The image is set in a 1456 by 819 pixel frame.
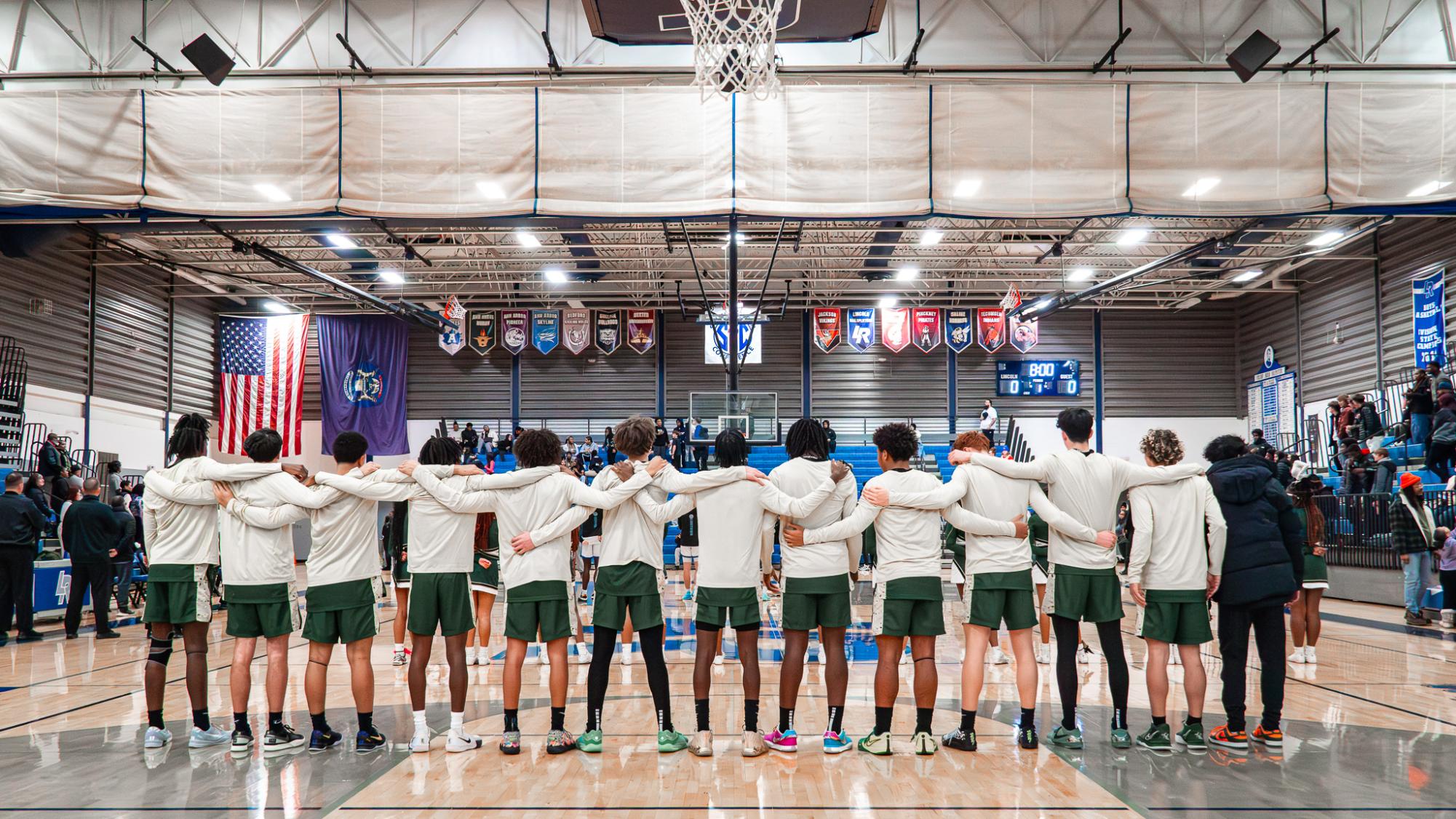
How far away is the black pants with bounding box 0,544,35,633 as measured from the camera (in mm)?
9938

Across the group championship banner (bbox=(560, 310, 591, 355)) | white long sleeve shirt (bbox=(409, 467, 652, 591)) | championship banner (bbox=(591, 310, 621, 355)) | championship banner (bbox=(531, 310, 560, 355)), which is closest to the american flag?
championship banner (bbox=(531, 310, 560, 355))

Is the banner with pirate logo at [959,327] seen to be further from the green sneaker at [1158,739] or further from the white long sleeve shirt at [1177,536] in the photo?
the green sneaker at [1158,739]

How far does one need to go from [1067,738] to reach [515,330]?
913 inches

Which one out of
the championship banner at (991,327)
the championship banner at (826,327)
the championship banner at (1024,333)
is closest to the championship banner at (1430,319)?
the championship banner at (1024,333)

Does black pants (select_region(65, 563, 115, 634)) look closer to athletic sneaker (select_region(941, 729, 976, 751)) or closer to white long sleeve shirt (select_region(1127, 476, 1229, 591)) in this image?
athletic sneaker (select_region(941, 729, 976, 751))

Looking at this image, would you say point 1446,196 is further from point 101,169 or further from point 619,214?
point 101,169

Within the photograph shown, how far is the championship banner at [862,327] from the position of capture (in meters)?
26.5

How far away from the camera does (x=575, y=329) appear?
2653cm

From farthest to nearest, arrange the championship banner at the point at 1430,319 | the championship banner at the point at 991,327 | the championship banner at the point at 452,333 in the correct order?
the championship banner at the point at 991,327, the championship banner at the point at 452,333, the championship banner at the point at 1430,319

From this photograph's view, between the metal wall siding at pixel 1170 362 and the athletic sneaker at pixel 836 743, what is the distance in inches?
955

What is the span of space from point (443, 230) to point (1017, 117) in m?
13.9

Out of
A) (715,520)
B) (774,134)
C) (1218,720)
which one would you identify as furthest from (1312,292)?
(715,520)

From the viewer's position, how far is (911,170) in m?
11.7

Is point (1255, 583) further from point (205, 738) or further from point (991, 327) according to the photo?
point (991, 327)
